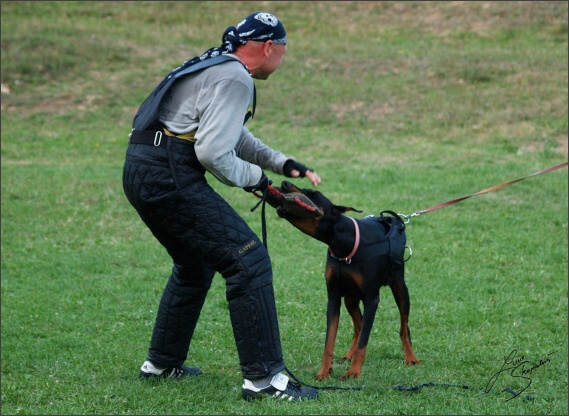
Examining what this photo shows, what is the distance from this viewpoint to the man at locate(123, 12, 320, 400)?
3.81 m

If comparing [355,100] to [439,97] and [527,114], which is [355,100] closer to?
[439,97]

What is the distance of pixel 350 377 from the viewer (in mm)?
4594

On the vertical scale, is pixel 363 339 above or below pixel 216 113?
below

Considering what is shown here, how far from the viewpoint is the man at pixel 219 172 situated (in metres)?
3.81

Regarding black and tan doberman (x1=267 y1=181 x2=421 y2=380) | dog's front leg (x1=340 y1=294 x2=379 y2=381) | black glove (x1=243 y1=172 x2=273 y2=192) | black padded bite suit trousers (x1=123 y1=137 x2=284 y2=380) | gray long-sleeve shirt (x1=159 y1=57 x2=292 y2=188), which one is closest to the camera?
gray long-sleeve shirt (x1=159 y1=57 x2=292 y2=188)

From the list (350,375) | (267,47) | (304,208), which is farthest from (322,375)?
(267,47)

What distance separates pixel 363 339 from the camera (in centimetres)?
460

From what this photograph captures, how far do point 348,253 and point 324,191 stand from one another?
6.67m

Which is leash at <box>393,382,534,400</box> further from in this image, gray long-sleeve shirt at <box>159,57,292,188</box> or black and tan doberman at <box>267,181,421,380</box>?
gray long-sleeve shirt at <box>159,57,292,188</box>

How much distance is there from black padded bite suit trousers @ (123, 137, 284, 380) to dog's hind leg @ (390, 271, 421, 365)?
3.62ft

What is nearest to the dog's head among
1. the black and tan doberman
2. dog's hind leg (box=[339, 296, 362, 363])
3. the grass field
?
the black and tan doberman

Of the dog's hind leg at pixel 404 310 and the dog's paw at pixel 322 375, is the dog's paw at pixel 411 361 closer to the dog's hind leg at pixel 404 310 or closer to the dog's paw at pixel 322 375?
the dog's hind leg at pixel 404 310

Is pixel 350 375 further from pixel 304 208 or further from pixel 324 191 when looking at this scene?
pixel 324 191

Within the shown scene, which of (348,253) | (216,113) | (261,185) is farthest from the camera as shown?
(348,253)
